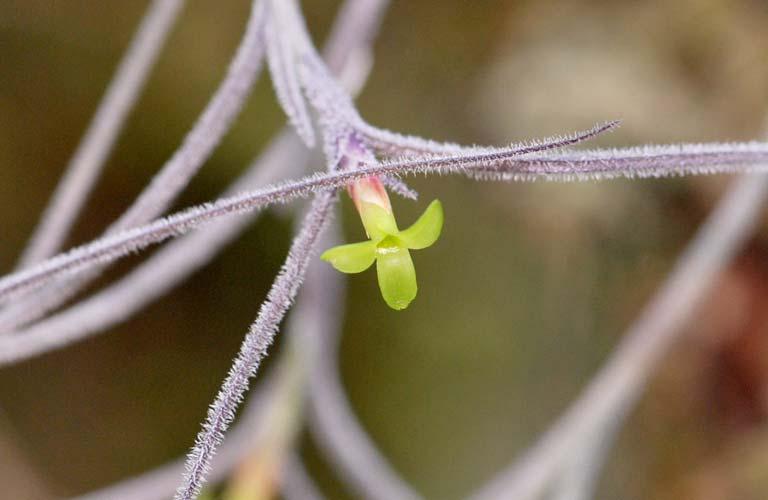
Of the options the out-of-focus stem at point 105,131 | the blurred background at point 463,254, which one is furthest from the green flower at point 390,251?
the blurred background at point 463,254

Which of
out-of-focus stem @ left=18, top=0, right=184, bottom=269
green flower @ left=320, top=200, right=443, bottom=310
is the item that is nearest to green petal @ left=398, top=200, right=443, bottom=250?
green flower @ left=320, top=200, right=443, bottom=310

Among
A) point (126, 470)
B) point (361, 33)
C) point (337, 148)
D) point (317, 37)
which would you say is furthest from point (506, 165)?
point (126, 470)

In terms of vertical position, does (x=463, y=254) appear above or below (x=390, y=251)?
above

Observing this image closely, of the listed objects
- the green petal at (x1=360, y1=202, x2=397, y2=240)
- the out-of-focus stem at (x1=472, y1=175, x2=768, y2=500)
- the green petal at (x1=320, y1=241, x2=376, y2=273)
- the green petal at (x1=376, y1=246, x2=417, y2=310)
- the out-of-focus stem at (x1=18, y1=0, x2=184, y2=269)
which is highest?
the out-of-focus stem at (x1=18, y1=0, x2=184, y2=269)

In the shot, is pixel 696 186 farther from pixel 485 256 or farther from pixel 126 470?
pixel 126 470

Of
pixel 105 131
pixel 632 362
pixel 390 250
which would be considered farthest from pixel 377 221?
pixel 632 362

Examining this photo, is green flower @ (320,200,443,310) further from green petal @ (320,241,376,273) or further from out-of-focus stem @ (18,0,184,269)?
out-of-focus stem @ (18,0,184,269)

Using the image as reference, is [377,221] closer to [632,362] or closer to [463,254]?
[632,362]

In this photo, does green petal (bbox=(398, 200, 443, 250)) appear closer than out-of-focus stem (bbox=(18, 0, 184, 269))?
Yes
